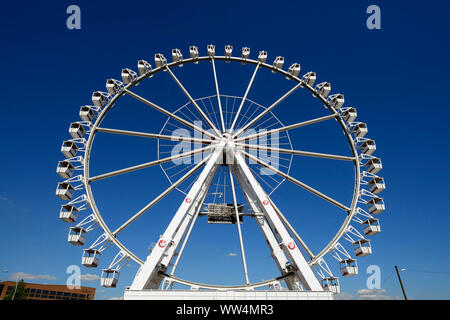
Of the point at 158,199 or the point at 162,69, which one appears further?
the point at 162,69

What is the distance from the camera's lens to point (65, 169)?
17328 millimetres

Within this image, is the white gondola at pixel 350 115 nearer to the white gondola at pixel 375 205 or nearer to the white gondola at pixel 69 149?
the white gondola at pixel 375 205

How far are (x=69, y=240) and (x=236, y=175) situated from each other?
34.9ft

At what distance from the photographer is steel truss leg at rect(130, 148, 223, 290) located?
1417cm

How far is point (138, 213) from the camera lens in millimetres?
16797

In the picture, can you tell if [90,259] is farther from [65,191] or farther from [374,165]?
[374,165]

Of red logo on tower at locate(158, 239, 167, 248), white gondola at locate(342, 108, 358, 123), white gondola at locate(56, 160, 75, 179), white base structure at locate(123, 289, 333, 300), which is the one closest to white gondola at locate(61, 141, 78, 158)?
white gondola at locate(56, 160, 75, 179)

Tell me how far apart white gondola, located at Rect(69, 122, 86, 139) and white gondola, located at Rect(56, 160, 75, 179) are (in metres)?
1.86

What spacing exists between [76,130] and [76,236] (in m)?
6.60

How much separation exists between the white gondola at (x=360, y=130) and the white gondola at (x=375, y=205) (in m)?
4.49
